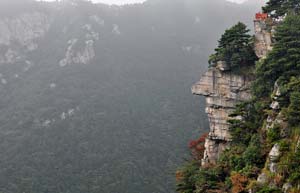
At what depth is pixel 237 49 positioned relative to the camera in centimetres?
3469

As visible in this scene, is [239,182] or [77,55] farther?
[77,55]

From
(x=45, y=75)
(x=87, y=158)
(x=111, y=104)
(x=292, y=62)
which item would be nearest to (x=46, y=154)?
(x=87, y=158)

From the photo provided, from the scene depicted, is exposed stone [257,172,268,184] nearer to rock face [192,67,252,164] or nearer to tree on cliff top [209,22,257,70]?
rock face [192,67,252,164]

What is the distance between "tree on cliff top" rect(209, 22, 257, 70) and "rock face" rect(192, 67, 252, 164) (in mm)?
822

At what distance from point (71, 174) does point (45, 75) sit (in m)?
67.0

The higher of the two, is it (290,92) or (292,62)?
(292,62)

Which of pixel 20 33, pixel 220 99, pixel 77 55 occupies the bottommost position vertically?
pixel 220 99

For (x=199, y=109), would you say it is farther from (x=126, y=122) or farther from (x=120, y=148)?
(x=120, y=148)

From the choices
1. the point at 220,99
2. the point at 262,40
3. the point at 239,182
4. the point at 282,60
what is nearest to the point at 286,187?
the point at 239,182

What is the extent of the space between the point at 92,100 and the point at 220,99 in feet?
358

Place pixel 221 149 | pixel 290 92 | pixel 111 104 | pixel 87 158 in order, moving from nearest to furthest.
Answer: pixel 290 92 < pixel 221 149 < pixel 87 158 < pixel 111 104

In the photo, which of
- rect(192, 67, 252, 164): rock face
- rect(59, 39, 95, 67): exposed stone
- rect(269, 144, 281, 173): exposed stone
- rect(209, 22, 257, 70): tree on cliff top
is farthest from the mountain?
rect(269, 144, 281, 173): exposed stone

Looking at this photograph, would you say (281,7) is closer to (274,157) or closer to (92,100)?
(274,157)

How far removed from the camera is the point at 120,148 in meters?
110
